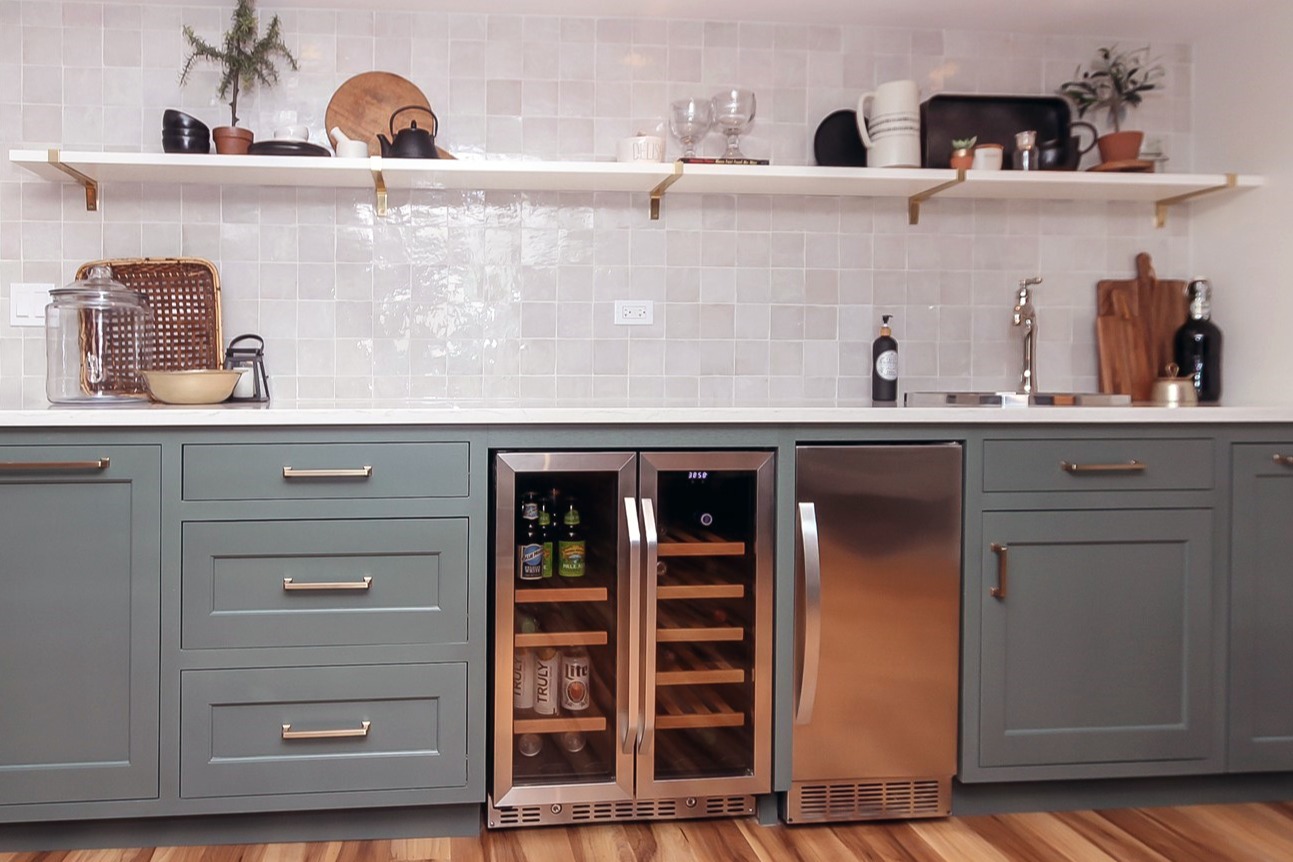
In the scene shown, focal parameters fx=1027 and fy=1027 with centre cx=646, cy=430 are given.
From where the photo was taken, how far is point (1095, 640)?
238 centimetres

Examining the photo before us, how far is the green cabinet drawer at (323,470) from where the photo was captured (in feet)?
6.97

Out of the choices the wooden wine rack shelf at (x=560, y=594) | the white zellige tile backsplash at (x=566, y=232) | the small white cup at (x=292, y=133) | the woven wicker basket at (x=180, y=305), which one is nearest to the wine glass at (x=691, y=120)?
the white zellige tile backsplash at (x=566, y=232)

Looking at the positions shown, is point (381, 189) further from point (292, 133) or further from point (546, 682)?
point (546, 682)

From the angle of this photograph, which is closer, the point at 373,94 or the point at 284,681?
the point at 284,681

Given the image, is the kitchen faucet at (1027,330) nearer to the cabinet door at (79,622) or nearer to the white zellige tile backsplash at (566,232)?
the white zellige tile backsplash at (566,232)

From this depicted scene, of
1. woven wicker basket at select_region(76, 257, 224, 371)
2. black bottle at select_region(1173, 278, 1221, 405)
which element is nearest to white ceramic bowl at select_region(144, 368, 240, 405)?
woven wicker basket at select_region(76, 257, 224, 371)

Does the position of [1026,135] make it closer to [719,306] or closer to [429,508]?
[719,306]

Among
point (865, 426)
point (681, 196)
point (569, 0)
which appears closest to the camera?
point (865, 426)

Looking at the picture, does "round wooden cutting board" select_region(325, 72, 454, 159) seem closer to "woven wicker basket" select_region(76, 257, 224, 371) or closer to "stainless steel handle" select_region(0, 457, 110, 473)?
"woven wicker basket" select_region(76, 257, 224, 371)

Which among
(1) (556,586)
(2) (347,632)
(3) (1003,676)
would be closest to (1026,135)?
(3) (1003,676)

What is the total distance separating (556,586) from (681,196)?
4.06 feet

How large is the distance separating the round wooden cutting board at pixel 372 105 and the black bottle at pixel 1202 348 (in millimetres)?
2160

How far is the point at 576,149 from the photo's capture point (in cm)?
288

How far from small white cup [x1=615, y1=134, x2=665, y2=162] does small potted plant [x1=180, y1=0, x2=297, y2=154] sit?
0.94 m
